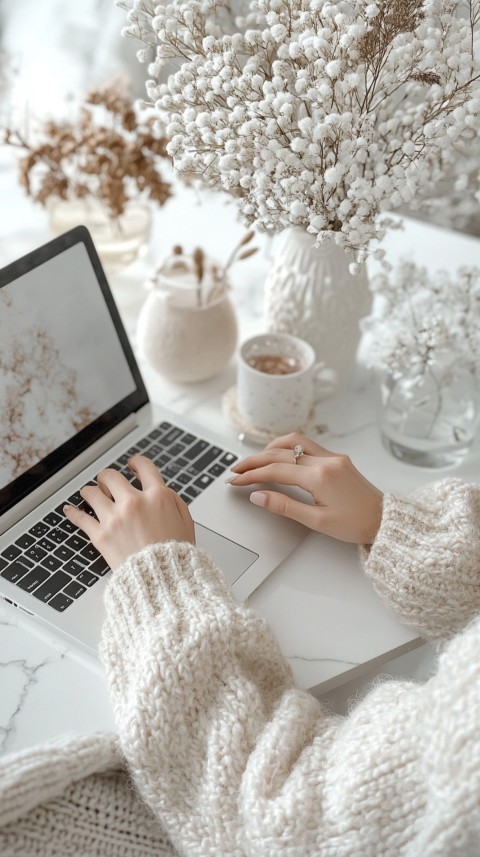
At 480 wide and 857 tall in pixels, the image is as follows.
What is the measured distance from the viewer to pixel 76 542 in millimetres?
844

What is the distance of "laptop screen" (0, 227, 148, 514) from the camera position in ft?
2.82

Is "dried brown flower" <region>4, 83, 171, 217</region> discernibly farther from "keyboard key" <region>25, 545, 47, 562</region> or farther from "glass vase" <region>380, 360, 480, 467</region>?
"keyboard key" <region>25, 545, 47, 562</region>

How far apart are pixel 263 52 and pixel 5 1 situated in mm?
1197

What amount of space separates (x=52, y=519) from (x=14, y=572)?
0.26ft

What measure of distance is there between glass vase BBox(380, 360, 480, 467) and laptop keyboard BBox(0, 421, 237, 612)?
0.80 ft

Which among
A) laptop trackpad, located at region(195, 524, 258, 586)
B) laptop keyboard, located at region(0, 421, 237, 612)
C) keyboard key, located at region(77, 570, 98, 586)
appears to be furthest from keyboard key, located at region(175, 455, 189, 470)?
keyboard key, located at region(77, 570, 98, 586)

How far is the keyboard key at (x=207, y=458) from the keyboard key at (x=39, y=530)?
20 centimetres


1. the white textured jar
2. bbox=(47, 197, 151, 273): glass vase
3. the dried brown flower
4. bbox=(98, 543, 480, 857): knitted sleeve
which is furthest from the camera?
bbox=(47, 197, 151, 273): glass vase

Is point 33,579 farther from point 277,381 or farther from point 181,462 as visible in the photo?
point 277,381

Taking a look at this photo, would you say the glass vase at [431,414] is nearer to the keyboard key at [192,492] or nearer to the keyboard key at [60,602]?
the keyboard key at [192,492]

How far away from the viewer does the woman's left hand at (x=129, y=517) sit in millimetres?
800

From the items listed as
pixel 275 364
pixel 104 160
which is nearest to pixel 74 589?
pixel 275 364

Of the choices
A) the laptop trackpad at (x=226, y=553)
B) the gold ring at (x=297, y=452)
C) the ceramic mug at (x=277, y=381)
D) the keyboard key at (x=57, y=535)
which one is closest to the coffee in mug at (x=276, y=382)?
the ceramic mug at (x=277, y=381)

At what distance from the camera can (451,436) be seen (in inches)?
41.5
